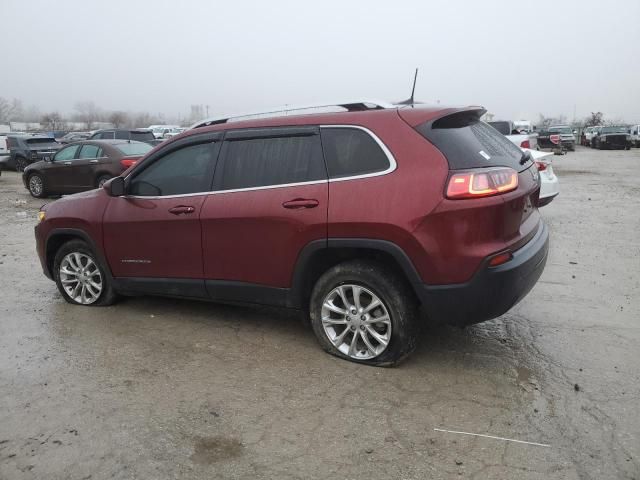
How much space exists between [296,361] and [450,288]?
1.26 m

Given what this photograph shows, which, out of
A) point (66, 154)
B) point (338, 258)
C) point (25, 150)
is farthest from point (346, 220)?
point (25, 150)

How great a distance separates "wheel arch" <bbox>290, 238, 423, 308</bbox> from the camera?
11.4 feet

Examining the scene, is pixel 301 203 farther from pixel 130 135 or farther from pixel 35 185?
pixel 130 135

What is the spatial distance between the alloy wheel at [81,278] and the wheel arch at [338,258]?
2245 millimetres

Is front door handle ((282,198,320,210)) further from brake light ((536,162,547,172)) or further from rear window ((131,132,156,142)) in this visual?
rear window ((131,132,156,142))

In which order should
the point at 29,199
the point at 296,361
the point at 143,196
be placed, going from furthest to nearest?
the point at 29,199 < the point at 143,196 < the point at 296,361

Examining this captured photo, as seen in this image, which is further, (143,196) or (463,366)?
(143,196)

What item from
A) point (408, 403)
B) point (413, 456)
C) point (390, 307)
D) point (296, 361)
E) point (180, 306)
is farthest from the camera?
point (180, 306)

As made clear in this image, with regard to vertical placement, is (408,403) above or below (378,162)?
below

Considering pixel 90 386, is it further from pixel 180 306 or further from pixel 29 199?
pixel 29 199

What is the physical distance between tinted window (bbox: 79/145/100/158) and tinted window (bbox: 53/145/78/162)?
0.31 m

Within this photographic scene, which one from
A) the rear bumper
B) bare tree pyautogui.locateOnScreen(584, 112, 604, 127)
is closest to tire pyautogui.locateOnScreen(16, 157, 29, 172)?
the rear bumper

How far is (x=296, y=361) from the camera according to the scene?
3.93 metres

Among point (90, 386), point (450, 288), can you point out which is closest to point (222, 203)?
Answer: point (90, 386)
